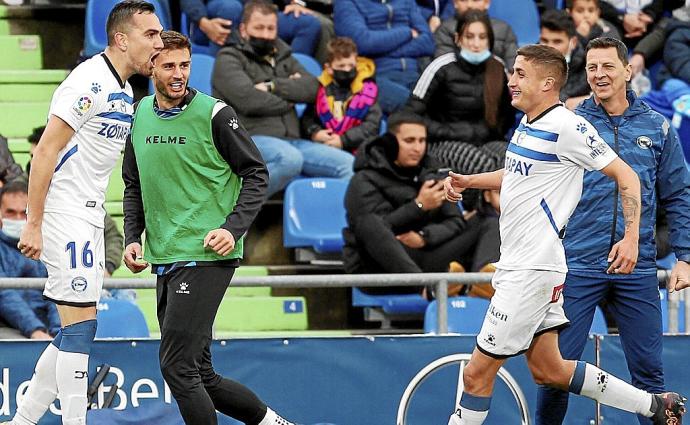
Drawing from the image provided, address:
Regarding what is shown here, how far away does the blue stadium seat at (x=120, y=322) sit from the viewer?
8695mm

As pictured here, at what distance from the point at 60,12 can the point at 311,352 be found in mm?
5415

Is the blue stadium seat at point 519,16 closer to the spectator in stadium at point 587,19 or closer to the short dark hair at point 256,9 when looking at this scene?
the spectator in stadium at point 587,19

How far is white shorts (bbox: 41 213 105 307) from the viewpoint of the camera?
22.2 ft

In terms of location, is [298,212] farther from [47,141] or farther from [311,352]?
[47,141]

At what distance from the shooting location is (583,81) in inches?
445

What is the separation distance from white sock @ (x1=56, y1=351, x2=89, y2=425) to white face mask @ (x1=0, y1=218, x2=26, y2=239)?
7.82ft

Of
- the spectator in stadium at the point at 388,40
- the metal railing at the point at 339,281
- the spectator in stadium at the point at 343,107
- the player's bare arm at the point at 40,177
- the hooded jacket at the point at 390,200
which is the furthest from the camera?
the spectator in stadium at the point at 388,40

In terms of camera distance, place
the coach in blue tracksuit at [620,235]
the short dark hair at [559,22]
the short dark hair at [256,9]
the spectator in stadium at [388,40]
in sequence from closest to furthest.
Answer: the coach in blue tracksuit at [620,235] < the short dark hair at [256,9] < the short dark hair at [559,22] < the spectator in stadium at [388,40]

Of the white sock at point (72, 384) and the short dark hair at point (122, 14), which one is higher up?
the short dark hair at point (122, 14)

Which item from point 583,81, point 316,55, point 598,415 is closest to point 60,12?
point 316,55

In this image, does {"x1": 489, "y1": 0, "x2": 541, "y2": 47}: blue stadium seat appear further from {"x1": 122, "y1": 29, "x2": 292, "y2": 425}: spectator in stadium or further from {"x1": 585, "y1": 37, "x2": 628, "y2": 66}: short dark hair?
{"x1": 122, "y1": 29, "x2": 292, "y2": 425}: spectator in stadium

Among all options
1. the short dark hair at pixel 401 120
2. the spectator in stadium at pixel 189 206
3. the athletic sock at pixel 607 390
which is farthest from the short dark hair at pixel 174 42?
the short dark hair at pixel 401 120

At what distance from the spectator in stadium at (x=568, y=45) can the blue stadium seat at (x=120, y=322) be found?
4013mm

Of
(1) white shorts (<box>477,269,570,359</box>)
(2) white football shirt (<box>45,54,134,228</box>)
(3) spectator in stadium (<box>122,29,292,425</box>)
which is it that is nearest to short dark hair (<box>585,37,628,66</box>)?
(1) white shorts (<box>477,269,570,359</box>)
